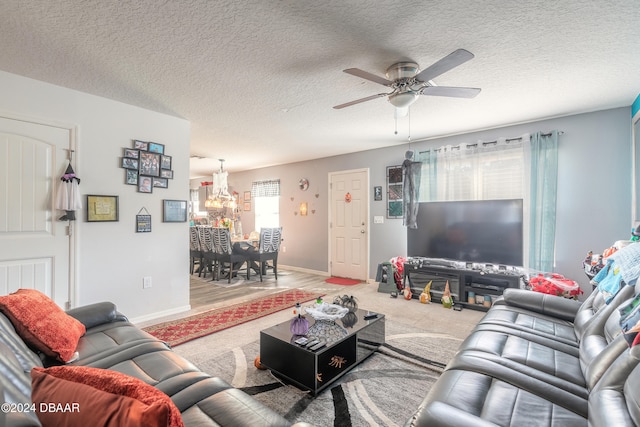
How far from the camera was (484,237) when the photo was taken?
12.6 feet

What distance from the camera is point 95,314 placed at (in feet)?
6.60

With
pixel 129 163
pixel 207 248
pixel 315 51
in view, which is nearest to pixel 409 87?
pixel 315 51

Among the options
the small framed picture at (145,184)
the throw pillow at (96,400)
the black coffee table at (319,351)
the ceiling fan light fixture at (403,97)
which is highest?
the ceiling fan light fixture at (403,97)

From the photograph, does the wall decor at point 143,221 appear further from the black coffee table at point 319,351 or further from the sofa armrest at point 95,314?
the black coffee table at point 319,351

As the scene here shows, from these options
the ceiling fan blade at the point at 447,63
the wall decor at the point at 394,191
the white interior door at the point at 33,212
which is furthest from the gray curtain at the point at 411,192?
the white interior door at the point at 33,212

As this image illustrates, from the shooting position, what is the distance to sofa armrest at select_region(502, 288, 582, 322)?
7.22ft

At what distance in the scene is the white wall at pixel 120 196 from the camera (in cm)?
279

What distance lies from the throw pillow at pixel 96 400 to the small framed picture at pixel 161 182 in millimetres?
3055

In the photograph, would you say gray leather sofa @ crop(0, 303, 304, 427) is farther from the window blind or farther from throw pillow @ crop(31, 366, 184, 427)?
the window blind

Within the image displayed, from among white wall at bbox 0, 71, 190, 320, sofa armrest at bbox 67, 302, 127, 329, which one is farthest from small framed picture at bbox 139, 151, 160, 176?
sofa armrest at bbox 67, 302, 127, 329

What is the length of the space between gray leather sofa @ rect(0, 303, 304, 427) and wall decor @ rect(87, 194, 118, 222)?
1379 mm

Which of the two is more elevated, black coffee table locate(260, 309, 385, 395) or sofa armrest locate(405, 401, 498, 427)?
sofa armrest locate(405, 401, 498, 427)

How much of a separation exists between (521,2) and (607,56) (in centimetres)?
115

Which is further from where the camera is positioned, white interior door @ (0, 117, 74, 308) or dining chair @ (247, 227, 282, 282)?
dining chair @ (247, 227, 282, 282)
